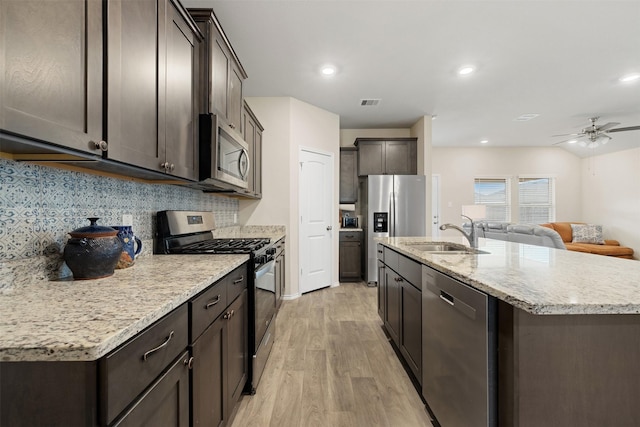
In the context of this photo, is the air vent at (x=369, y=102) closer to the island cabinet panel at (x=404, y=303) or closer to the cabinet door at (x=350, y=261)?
the cabinet door at (x=350, y=261)

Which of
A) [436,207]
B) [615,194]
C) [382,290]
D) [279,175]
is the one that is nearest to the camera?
[382,290]

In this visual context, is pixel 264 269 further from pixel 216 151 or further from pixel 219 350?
pixel 216 151

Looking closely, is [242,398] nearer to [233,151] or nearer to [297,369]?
[297,369]

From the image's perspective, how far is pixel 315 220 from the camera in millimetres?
4133

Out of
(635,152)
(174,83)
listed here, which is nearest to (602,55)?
(174,83)

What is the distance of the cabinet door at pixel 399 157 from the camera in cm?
493

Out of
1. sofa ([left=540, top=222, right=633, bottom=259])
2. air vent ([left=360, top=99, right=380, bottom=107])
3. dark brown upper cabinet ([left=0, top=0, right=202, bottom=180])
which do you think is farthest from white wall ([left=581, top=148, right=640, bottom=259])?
dark brown upper cabinet ([left=0, top=0, right=202, bottom=180])

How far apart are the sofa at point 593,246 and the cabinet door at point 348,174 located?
4.69 meters

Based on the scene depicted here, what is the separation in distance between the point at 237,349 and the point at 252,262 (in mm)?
484

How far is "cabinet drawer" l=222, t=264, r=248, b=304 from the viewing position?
4.57 feet

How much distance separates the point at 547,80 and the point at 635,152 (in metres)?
4.70

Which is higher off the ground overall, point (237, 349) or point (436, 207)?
point (436, 207)

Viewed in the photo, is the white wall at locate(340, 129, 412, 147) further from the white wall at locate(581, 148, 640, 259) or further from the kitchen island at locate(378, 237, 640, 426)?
the white wall at locate(581, 148, 640, 259)

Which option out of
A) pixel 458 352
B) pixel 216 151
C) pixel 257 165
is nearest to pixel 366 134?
pixel 257 165
